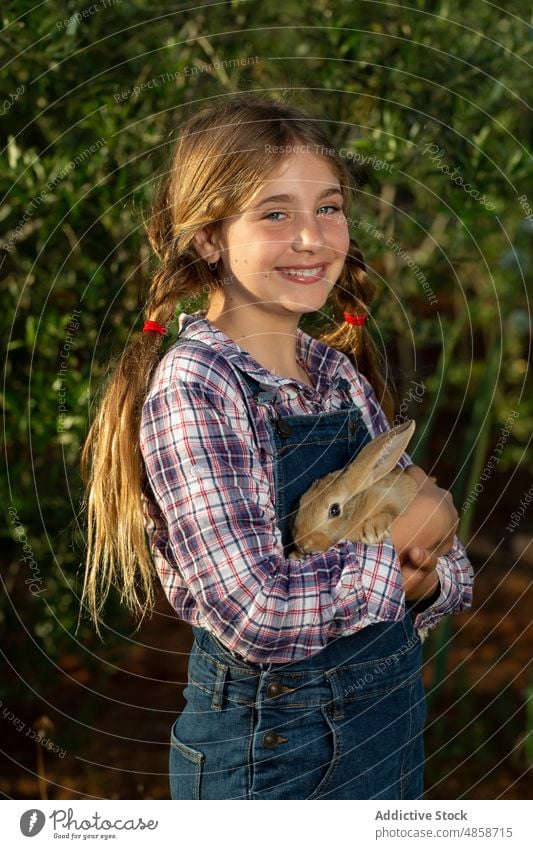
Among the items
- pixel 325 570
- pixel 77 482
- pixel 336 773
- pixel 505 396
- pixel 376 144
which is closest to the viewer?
pixel 325 570

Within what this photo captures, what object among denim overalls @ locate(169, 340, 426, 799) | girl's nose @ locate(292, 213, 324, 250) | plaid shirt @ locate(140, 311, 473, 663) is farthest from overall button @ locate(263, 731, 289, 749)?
girl's nose @ locate(292, 213, 324, 250)

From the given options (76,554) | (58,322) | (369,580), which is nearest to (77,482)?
(76,554)

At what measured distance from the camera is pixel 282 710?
1906mm

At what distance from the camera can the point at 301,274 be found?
2.04 metres

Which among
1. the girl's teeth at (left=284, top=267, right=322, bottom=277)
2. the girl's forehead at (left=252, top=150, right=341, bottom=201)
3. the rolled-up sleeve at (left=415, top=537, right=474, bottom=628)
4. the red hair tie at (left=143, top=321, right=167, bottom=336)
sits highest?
the girl's forehead at (left=252, top=150, right=341, bottom=201)

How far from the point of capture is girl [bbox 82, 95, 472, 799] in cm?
178

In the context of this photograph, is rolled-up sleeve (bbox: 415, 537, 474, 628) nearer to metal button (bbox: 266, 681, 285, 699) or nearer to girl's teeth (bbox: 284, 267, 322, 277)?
metal button (bbox: 266, 681, 285, 699)

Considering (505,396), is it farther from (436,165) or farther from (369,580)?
(369,580)

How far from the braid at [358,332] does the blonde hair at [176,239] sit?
0.29 metres

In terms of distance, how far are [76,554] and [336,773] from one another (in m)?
1.50
